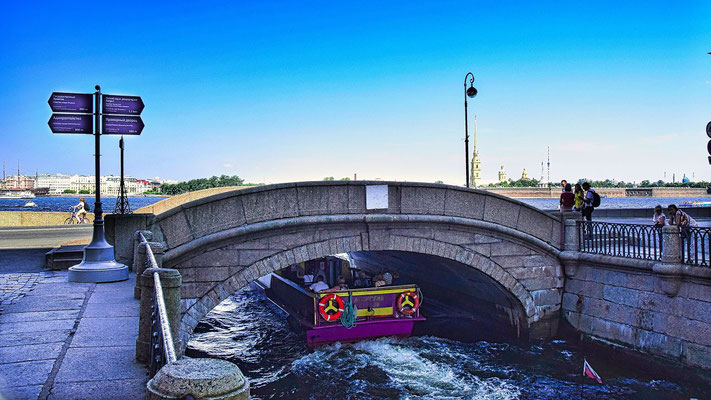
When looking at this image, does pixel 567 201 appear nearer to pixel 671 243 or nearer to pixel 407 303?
pixel 671 243

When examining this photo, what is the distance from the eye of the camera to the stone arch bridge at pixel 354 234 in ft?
35.4

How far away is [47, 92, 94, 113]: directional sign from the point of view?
28.1ft

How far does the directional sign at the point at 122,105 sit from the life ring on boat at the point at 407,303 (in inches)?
339

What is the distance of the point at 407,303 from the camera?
1516 cm

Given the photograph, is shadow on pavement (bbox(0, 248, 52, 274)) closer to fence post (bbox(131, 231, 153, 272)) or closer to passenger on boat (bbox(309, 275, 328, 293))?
fence post (bbox(131, 231, 153, 272))

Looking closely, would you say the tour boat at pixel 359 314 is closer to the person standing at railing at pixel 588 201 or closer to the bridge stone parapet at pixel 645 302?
the bridge stone parapet at pixel 645 302

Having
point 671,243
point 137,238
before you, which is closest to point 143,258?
point 137,238

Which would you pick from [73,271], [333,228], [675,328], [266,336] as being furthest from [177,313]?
[266,336]

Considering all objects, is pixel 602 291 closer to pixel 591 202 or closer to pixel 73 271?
pixel 591 202

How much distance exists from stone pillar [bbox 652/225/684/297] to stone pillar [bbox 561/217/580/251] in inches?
105

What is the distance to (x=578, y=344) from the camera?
1383cm

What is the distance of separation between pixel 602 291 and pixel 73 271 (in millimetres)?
11163

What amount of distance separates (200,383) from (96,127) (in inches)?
296

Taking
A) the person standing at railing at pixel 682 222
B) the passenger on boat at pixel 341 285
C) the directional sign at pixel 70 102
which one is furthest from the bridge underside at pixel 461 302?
the directional sign at pixel 70 102
